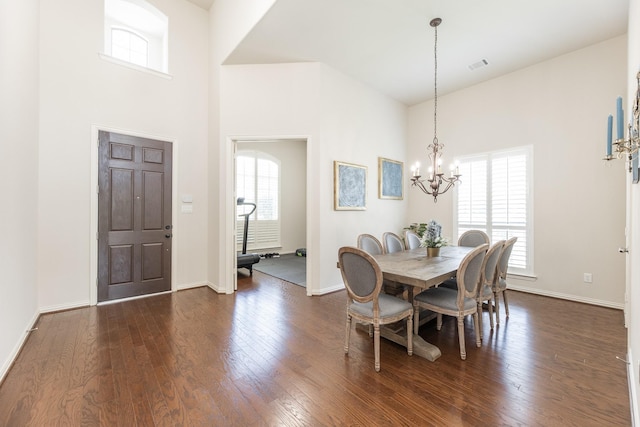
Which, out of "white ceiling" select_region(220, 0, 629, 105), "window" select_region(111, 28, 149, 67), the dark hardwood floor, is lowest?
the dark hardwood floor

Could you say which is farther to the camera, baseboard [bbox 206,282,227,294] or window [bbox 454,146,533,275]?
window [bbox 454,146,533,275]

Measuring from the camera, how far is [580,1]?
295 cm

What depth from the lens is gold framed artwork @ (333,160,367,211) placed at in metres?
4.39

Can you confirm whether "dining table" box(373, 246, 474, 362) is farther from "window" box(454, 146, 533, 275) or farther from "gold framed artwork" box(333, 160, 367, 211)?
"window" box(454, 146, 533, 275)

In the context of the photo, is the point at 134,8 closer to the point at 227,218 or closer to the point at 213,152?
the point at 213,152

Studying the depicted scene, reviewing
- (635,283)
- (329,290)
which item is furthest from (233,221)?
(635,283)

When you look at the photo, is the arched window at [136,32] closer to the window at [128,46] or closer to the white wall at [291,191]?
the window at [128,46]

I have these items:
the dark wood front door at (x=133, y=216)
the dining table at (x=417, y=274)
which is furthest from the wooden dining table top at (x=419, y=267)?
the dark wood front door at (x=133, y=216)

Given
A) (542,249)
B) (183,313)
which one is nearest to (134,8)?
(183,313)

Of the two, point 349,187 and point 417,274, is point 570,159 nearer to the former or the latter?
point 349,187

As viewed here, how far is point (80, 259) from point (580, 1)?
652 centimetres

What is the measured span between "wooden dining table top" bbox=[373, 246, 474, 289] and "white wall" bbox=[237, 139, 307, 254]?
4907mm

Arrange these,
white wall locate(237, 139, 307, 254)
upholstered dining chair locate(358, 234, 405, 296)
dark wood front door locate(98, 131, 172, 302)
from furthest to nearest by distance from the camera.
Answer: white wall locate(237, 139, 307, 254) → dark wood front door locate(98, 131, 172, 302) → upholstered dining chair locate(358, 234, 405, 296)

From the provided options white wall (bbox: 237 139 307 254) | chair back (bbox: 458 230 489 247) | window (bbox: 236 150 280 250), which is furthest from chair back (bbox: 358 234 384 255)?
white wall (bbox: 237 139 307 254)
